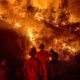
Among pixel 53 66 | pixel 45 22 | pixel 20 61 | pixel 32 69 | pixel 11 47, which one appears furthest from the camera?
pixel 45 22

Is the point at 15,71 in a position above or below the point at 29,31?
below

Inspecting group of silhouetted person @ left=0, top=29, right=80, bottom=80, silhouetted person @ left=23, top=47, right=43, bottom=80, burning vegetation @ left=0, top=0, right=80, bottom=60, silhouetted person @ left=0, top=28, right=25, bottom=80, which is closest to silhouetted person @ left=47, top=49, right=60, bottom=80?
group of silhouetted person @ left=0, top=29, right=80, bottom=80

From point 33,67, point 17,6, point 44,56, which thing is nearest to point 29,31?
point 17,6

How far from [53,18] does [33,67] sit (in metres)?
4.79

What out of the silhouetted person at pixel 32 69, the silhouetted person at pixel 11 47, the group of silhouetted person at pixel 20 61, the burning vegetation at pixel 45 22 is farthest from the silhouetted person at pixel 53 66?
the silhouetted person at pixel 32 69

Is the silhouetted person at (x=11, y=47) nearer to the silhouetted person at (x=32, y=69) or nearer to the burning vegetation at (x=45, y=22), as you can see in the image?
the burning vegetation at (x=45, y=22)

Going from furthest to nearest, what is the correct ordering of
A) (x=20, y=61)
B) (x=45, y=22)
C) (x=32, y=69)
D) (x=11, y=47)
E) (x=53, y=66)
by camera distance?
1. (x=45, y=22)
2. (x=11, y=47)
3. (x=20, y=61)
4. (x=53, y=66)
5. (x=32, y=69)

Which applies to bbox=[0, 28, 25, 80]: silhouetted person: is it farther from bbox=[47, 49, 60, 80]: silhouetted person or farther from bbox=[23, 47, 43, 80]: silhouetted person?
bbox=[23, 47, 43, 80]: silhouetted person

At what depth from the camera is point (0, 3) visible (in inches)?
533

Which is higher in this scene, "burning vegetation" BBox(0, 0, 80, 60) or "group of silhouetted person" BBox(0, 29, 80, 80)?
"burning vegetation" BBox(0, 0, 80, 60)

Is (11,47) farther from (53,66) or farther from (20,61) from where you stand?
(53,66)

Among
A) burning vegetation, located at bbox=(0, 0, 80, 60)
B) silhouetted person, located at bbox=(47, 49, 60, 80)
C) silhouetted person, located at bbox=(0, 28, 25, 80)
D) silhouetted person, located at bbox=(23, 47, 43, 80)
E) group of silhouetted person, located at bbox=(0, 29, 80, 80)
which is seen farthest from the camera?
burning vegetation, located at bbox=(0, 0, 80, 60)

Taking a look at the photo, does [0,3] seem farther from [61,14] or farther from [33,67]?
[33,67]

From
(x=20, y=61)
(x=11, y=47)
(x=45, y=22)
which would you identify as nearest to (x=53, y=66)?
(x=20, y=61)
